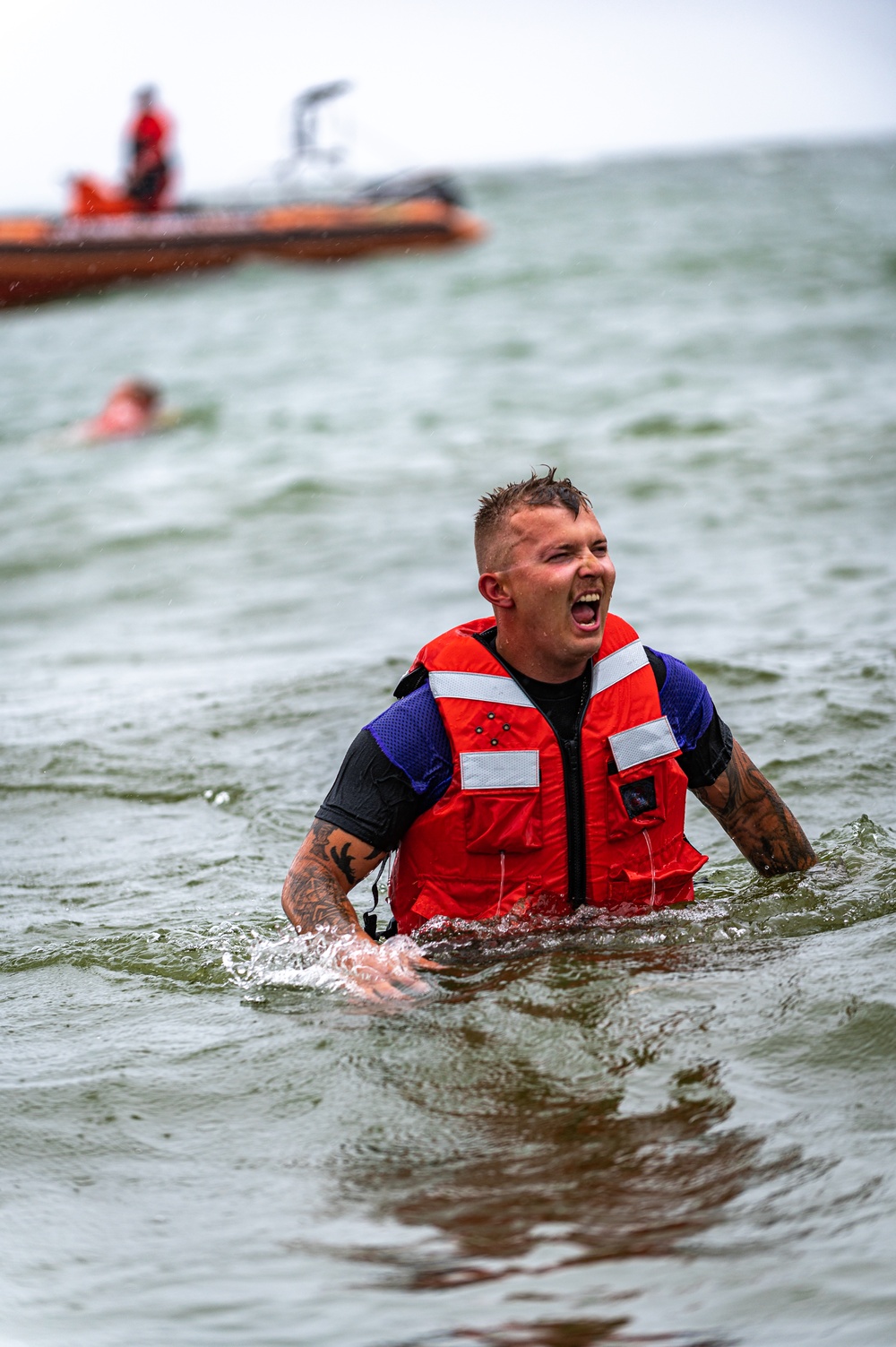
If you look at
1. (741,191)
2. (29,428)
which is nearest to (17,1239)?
(29,428)

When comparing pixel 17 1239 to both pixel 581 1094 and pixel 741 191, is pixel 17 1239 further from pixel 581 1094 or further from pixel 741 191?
pixel 741 191

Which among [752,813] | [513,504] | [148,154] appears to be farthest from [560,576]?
[148,154]

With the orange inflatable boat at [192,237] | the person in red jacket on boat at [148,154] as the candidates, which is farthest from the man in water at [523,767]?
the orange inflatable boat at [192,237]

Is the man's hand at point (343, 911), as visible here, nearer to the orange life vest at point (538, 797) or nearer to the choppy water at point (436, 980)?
the choppy water at point (436, 980)

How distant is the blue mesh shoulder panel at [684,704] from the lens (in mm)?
4113

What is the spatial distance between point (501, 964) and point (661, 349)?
19.6m

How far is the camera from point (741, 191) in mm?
56812

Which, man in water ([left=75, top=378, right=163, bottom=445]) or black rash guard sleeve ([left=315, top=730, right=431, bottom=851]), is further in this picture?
man in water ([left=75, top=378, right=163, bottom=445])

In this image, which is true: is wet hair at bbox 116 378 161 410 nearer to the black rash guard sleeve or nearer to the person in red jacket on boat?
the person in red jacket on boat

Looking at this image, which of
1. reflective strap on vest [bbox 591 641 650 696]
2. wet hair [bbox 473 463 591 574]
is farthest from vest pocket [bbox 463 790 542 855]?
wet hair [bbox 473 463 591 574]

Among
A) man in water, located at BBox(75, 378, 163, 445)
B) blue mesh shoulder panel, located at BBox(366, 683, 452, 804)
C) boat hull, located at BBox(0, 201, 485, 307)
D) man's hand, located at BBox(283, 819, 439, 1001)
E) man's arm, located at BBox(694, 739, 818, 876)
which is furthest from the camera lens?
boat hull, located at BBox(0, 201, 485, 307)

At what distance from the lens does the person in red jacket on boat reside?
26.0 m

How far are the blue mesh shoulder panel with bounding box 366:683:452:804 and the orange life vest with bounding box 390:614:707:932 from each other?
0.09 feet

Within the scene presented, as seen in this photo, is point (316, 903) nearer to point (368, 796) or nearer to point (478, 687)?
point (368, 796)
